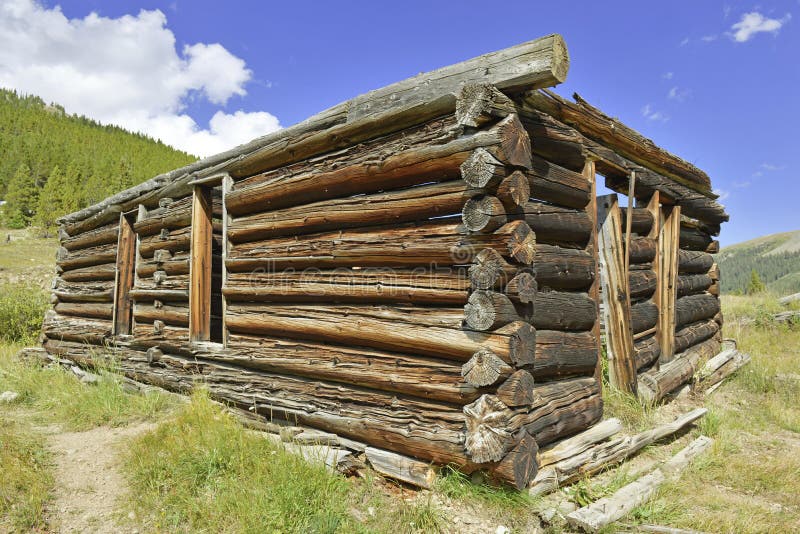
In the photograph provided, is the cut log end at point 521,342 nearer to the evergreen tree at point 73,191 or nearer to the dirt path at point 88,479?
the dirt path at point 88,479

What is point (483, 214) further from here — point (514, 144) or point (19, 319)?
point (19, 319)

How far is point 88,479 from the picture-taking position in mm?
4180

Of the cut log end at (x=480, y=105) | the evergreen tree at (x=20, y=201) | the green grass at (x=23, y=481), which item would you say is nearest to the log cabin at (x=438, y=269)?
the cut log end at (x=480, y=105)

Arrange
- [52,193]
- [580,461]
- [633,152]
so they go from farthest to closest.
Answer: [52,193]
[633,152]
[580,461]

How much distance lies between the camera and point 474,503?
338 centimetres

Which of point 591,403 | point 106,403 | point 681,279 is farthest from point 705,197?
point 106,403

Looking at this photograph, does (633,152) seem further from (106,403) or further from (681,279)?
(106,403)

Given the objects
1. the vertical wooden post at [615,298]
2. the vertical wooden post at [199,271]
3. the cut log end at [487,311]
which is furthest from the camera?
the vertical wooden post at [199,271]

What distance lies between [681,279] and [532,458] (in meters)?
5.50

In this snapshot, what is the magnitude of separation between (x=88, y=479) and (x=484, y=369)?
3.55 meters

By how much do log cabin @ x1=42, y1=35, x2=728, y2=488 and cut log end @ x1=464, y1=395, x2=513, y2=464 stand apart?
0.04ft

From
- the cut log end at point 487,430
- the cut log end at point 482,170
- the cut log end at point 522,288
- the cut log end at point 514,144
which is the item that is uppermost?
the cut log end at point 514,144

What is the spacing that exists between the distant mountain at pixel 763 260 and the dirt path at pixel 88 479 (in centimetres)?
8317

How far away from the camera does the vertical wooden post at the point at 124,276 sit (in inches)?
313
